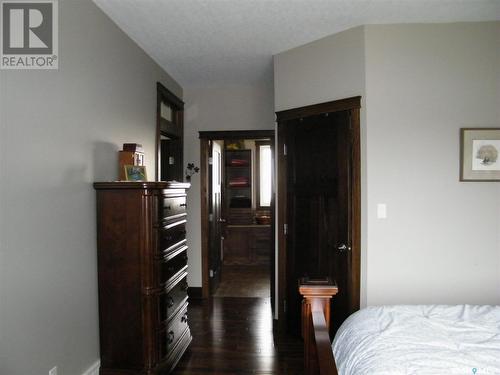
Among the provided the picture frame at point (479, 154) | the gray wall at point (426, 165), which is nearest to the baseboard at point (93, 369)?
the gray wall at point (426, 165)

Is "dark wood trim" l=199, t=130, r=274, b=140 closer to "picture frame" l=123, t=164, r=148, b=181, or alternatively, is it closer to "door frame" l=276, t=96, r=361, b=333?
"door frame" l=276, t=96, r=361, b=333

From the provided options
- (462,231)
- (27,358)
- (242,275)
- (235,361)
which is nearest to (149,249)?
(27,358)

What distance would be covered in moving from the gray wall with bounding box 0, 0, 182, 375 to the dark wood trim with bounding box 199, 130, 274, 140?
A: 1.80 m

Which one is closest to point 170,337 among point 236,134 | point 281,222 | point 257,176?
point 281,222

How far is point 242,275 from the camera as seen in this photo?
561 centimetres

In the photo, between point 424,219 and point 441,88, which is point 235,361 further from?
point 441,88

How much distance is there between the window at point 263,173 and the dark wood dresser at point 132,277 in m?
4.27

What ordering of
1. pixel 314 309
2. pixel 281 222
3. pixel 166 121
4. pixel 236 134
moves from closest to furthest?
1. pixel 314 309
2. pixel 281 222
3. pixel 166 121
4. pixel 236 134

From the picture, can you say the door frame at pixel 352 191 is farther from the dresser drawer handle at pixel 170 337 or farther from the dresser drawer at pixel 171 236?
the dresser drawer handle at pixel 170 337

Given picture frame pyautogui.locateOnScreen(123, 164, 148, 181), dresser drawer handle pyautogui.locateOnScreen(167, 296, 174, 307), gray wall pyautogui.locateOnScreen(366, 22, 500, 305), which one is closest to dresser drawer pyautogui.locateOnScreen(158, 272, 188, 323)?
dresser drawer handle pyautogui.locateOnScreen(167, 296, 174, 307)

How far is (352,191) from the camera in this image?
110 inches

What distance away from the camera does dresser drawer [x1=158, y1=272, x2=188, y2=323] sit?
239 centimetres

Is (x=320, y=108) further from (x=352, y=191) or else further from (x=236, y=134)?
(x=236, y=134)

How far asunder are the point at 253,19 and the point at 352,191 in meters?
1.60
